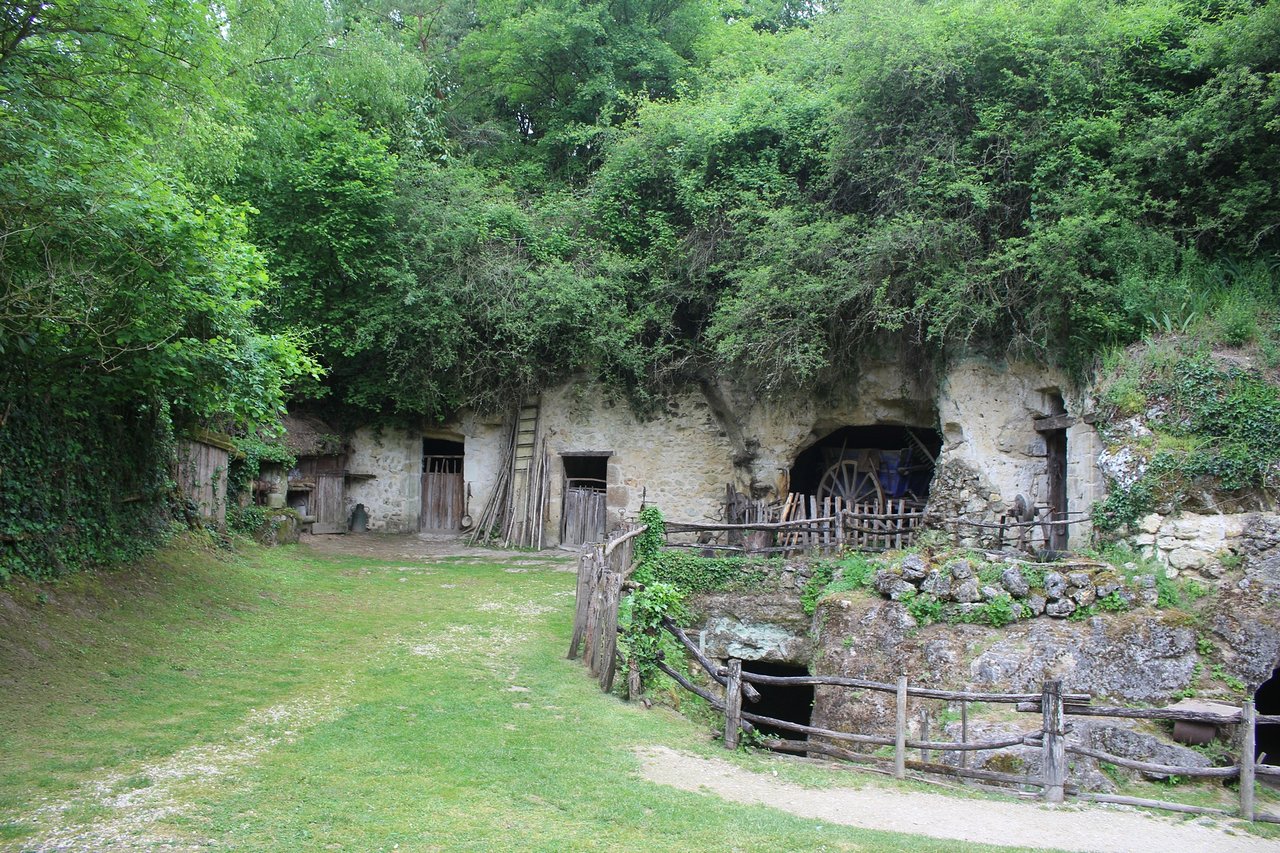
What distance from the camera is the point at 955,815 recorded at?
6395 millimetres

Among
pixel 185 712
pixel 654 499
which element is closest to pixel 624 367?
pixel 654 499

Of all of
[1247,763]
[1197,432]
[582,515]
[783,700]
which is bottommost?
[783,700]

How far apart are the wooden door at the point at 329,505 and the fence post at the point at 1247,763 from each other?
1608 cm

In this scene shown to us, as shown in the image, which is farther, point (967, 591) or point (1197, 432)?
point (1197, 432)

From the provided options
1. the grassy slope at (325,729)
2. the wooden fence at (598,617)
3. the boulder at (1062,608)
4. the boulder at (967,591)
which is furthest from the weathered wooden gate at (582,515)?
the boulder at (1062,608)

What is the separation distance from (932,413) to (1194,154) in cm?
581

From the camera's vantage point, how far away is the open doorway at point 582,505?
1720 cm

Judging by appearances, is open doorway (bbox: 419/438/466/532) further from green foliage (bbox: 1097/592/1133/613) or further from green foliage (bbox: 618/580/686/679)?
green foliage (bbox: 1097/592/1133/613)

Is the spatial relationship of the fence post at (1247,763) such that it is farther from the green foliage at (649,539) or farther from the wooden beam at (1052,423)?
the green foliage at (649,539)

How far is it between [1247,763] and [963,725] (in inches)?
87.4

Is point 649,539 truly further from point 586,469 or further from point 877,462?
point 877,462

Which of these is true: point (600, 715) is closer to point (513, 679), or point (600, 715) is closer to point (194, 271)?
point (513, 679)

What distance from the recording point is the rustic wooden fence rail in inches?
275

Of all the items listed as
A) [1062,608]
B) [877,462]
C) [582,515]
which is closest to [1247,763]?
[1062,608]
